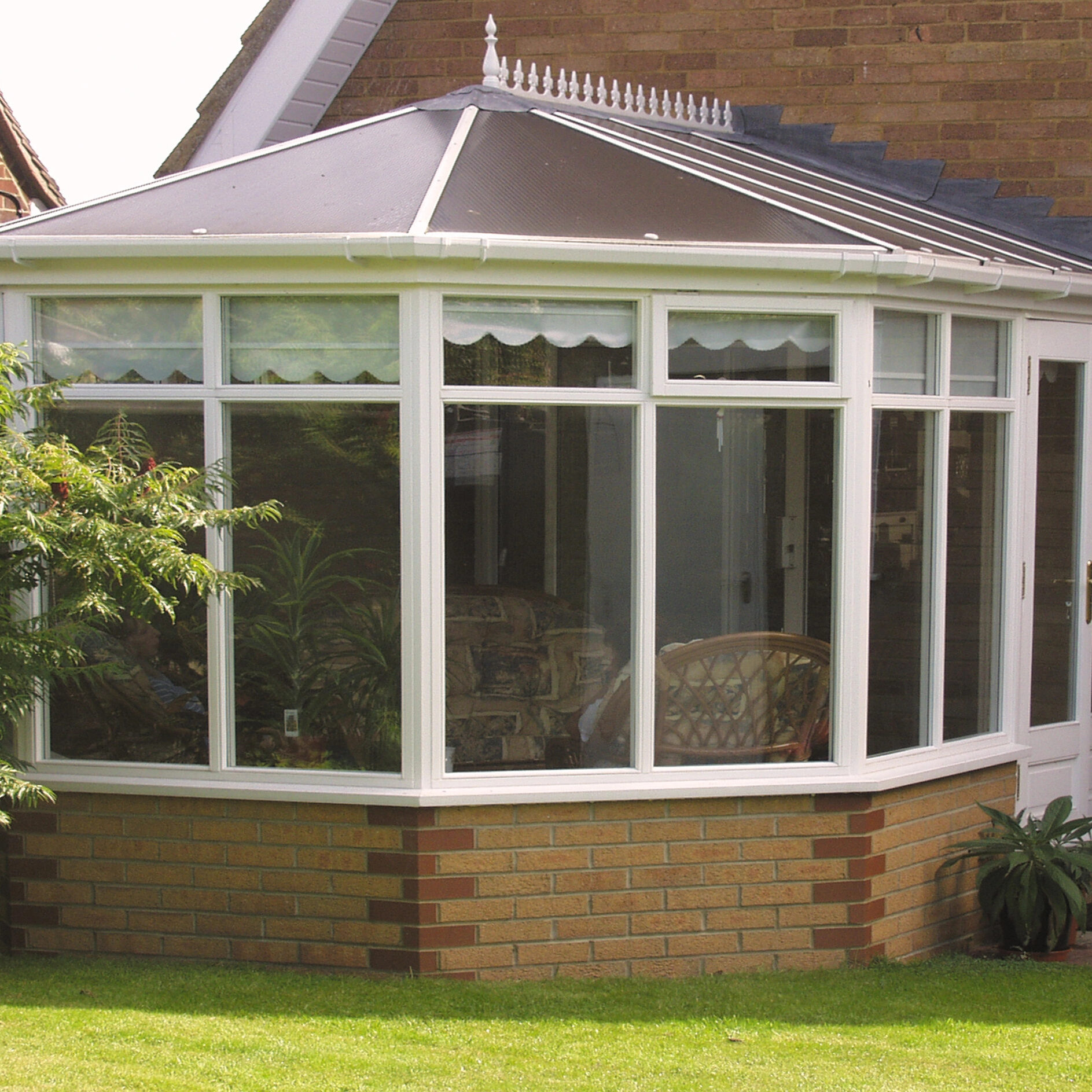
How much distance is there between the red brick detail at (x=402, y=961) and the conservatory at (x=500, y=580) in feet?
0.04

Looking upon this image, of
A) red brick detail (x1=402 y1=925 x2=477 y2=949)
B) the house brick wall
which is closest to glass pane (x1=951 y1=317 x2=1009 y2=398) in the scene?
the house brick wall

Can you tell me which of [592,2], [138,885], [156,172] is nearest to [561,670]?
[138,885]

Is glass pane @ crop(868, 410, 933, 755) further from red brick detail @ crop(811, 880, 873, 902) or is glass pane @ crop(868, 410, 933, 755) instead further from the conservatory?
red brick detail @ crop(811, 880, 873, 902)

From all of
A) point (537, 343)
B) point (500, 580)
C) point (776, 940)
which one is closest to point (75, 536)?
point (500, 580)

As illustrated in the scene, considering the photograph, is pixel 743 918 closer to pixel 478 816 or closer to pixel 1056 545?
pixel 478 816

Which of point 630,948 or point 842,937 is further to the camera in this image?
point 842,937

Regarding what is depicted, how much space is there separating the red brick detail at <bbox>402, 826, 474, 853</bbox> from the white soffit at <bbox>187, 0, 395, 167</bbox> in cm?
554

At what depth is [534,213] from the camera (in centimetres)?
535

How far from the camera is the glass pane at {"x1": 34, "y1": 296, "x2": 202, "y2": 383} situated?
5.42 metres

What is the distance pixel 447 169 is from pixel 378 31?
396 cm

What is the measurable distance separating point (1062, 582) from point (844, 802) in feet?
7.36

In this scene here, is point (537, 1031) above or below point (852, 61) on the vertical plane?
below

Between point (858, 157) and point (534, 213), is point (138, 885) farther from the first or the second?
point (858, 157)

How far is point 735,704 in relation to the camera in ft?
18.4
